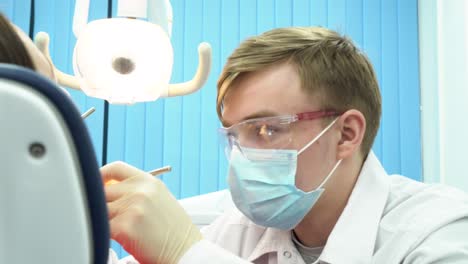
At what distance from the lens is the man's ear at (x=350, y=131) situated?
159 cm

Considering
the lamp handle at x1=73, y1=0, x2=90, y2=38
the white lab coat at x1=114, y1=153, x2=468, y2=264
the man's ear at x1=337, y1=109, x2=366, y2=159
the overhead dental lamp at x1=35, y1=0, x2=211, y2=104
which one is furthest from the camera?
the man's ear at x1=337, y1=109, x2=366, y2=159

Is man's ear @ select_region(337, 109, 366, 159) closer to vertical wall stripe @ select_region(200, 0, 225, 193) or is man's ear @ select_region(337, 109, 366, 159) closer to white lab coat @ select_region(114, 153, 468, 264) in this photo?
white lab coat @ select_region(114, 153, 468, 264)

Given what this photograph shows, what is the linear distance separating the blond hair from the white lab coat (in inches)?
7.1

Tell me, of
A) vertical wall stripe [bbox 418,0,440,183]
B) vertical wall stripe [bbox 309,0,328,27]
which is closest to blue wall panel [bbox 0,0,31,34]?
vertical wall stripe [bbox 309,0,328,27]

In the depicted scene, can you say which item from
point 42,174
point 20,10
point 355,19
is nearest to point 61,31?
point 20,10

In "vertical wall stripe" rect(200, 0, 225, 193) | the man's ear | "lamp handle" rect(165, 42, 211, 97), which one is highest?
"lamp handle" rect(165, 42, 211, 97)

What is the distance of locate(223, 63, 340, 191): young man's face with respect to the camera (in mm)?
1559

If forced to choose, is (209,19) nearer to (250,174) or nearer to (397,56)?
(397,56)

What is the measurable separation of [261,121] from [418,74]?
1.95 m

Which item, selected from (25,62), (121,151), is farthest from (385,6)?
(25,62)

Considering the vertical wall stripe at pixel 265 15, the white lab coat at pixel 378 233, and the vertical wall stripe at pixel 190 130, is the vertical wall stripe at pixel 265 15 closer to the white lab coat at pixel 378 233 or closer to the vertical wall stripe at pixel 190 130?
the vertical wall stripe at pixel 190 130

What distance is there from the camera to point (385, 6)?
3193 millimetres

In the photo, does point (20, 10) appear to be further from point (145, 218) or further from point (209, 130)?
point (145, 218)

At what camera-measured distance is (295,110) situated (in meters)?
1.58
